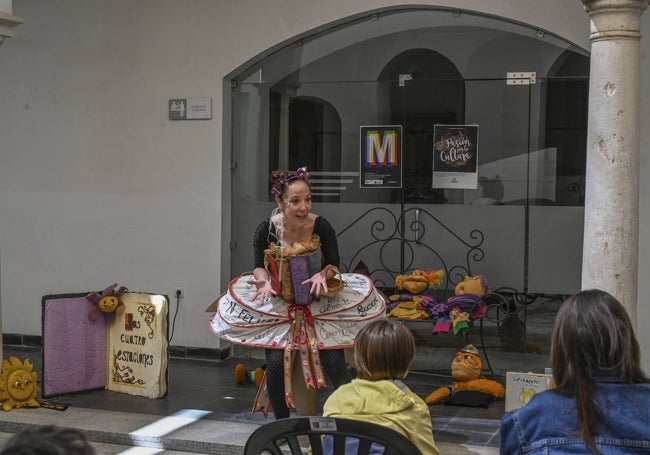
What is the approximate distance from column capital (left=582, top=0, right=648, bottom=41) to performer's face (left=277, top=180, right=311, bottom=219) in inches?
71.5

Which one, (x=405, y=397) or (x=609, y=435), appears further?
(x=405, y=397)

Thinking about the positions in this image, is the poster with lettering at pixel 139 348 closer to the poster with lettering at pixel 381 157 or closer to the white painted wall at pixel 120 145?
the white painted wall at pixel 120 145

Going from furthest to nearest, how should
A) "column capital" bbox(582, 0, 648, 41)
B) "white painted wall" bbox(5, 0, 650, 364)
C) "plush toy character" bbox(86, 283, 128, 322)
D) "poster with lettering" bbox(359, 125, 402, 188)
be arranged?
"white painted wall" bbox(5, 0, 650, 364), "poster with lettering" bbox(359, 125, 402, 188), "plush toy character" bbox(86, 283, 128, 322), "column capital" bbox(582, 0, 648, 41)

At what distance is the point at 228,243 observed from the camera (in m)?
8.62

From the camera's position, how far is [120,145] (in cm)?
880

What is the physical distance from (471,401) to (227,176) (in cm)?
285

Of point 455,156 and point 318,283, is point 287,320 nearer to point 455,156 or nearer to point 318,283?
point 318,283

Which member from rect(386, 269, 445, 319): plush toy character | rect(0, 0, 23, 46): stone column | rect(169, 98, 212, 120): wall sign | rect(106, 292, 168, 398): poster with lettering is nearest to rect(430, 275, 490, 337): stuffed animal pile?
rect(386, 269, 445, 319): plush toy character

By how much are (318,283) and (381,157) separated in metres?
2.61

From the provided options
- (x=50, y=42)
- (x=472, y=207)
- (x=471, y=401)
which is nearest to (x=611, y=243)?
Result: (x=471, y=401)

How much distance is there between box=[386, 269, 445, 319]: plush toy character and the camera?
7.69 m

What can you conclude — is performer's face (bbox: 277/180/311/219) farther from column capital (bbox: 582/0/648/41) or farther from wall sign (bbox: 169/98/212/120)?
wall sign (bbox: 169/98/212/120)

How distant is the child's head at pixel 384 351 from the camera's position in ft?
11.9

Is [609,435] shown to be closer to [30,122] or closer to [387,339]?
[387,339]
